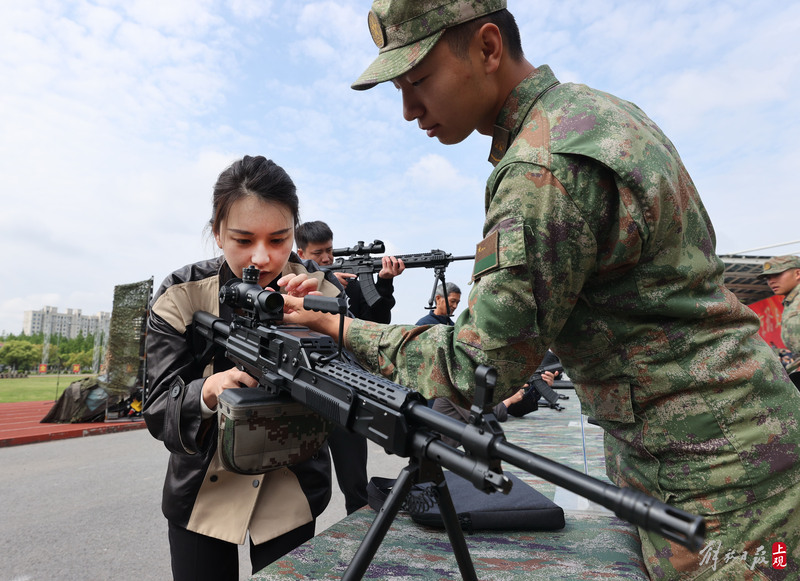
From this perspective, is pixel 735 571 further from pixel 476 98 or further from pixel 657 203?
pixel 476 98

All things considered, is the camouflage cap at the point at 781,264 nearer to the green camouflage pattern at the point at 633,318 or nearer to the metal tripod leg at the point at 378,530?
the green camouflage pattern at the point at 633,318

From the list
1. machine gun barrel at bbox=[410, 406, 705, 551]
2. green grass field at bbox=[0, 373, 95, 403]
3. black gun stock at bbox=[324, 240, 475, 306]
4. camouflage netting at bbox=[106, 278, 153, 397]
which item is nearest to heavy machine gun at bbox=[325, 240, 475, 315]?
black gun stock at bbox=[324, 240, 475, 306]

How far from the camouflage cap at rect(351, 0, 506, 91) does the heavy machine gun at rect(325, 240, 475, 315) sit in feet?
13.1

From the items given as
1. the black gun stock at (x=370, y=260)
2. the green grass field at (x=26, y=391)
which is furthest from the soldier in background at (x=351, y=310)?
the green grass field at (x=26, y=391)

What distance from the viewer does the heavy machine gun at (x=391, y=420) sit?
30.9 inches

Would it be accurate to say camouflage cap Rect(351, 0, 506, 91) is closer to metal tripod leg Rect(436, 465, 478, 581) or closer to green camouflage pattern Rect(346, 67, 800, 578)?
green camouflage pattern Rect(346, 67, 800, 578)

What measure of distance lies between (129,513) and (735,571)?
5081mm

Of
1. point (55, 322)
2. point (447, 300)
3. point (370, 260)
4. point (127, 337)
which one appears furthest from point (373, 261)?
point (55, 322)

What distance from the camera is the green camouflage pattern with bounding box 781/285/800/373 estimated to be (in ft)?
20.9

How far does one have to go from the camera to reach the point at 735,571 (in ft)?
3.90

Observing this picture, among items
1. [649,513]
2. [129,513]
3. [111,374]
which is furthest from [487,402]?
[111,374]

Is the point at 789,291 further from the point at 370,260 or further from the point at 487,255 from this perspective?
the point at 487,255

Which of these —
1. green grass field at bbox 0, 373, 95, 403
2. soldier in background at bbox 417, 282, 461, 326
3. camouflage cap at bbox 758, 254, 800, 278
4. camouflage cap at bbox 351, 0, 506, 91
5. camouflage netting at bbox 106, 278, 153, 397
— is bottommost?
green grass field at bbox 0, 373, 95, 403

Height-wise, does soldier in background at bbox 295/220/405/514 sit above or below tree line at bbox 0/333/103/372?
above
